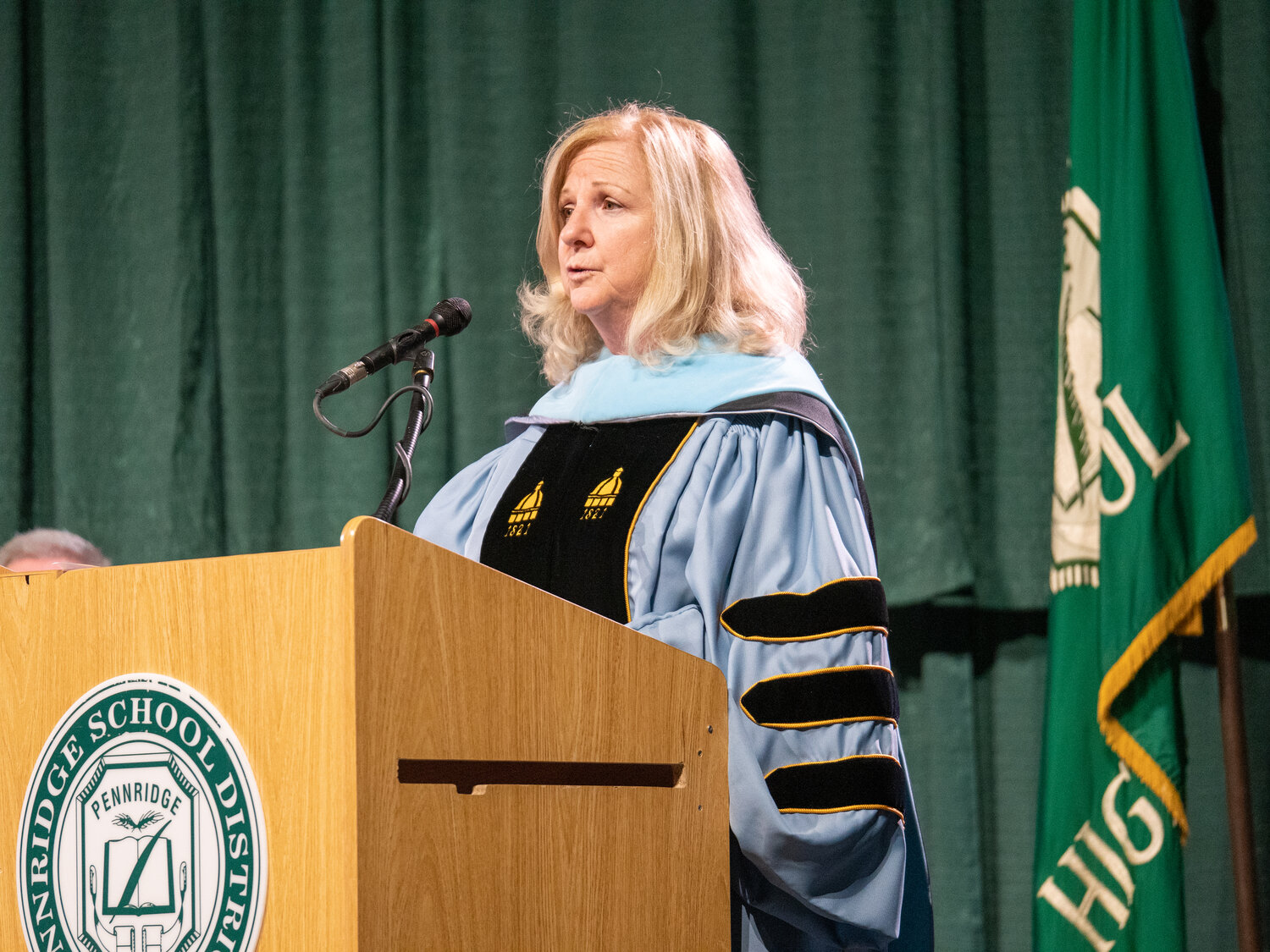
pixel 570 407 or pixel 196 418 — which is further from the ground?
pixel 196 418

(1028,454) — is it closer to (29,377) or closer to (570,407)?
(570,407)

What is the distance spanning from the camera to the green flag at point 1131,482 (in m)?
2.23

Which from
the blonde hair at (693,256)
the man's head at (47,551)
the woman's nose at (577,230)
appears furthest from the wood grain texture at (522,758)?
the man's head at (47,551)

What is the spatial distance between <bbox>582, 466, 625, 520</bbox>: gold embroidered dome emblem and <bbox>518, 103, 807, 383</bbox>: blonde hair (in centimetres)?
20

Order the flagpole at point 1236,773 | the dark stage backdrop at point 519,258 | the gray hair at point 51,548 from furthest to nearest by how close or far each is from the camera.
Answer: the gray hair at point 51,548 → the dark stage backdrop at point 519,258 → the flagpole at point 1236,773

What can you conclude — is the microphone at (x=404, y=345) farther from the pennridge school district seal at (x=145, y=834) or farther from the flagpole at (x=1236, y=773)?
the flagpole at (x=1236, y=773)

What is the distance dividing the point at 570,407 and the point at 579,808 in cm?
95

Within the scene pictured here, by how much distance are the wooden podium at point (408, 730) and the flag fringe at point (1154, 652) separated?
126 cm

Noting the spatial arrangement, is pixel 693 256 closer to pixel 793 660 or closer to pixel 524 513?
pixel 524 513

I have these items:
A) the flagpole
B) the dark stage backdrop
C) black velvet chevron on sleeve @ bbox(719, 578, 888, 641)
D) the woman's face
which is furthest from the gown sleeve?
the dark stage backdrop

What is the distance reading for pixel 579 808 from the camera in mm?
1102

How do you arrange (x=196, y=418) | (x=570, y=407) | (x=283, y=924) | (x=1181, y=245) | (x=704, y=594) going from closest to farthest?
(x=283, y=924)
(x=704, y=594)
(x=570, y=407)
(x=1181, y=245)
(x=196, y=418)

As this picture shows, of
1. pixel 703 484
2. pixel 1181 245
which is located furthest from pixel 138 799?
pixel 1181 245

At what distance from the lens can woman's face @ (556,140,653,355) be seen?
1.94 metres
